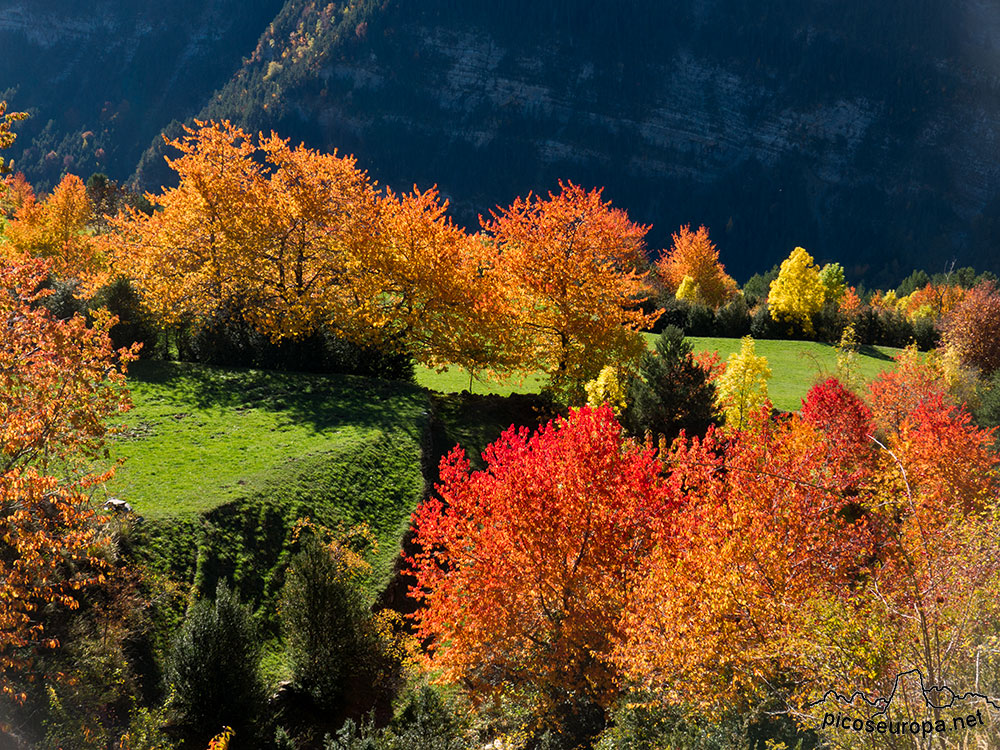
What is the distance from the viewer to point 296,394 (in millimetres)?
22516

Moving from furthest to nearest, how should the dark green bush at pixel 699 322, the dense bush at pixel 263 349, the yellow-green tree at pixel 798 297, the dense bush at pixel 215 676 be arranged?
the dark green bush at pixel 699 322
the yellow-green tree at pixel 798 297
the dense bush at pixel 263 349
the dense bush at pixel 215 676

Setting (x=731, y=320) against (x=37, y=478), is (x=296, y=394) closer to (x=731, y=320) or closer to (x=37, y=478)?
(x=37, y=478)

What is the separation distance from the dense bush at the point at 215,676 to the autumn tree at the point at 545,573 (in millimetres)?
3101

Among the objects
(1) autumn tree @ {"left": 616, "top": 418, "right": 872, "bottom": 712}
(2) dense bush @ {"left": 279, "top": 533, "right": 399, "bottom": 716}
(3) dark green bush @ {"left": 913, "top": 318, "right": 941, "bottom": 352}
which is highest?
(3) dark green bush @ {"left": 913, "top": 318, "right": 941, "bottom": 352}

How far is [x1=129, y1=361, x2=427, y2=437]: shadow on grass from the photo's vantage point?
21031mm

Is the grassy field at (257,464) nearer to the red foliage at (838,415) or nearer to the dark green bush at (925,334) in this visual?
the red foliage at (838,415)

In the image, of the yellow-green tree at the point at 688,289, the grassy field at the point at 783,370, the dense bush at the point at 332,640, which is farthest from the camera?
the yellow-green tree at the point at 688,289

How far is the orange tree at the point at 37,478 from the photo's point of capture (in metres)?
9.09

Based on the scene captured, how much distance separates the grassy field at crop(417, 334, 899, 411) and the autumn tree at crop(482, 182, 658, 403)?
2.47 m

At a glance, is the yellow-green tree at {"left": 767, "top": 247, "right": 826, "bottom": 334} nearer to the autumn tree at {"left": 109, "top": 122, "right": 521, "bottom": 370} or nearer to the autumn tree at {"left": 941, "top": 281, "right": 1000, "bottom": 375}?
the autumn tree at {"left": 941, "top": 281, "right": 1000, "bottom": 375}

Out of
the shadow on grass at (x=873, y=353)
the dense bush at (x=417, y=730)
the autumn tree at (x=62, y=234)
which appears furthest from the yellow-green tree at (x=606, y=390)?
the shadow on grass at (x=873, y=353)

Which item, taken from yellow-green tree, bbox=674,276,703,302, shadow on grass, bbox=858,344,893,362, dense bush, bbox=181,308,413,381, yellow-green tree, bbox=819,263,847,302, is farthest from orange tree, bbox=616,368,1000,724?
yellow-green tree, bbox=819,263,847,302

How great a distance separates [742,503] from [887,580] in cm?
266

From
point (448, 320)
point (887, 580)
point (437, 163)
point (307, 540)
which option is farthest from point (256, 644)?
point (437, 163)
